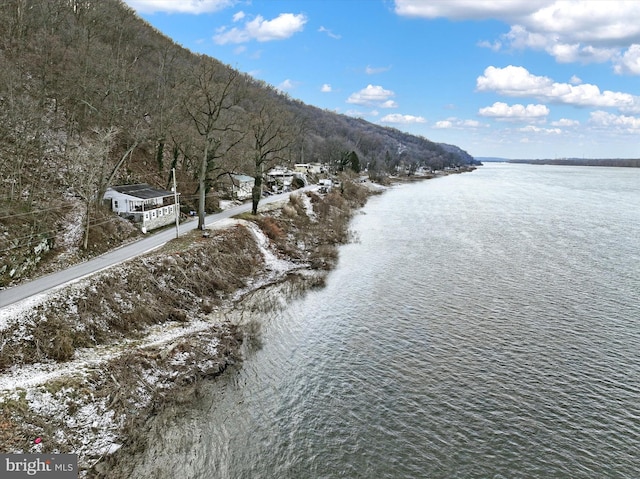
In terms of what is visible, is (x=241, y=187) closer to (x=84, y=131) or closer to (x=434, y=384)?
(x=84, y=131)

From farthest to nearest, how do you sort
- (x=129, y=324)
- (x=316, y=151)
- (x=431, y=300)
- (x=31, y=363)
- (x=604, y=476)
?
(x=316, y=151) < (x=431, y=300) < (x=129, y=324) < (x=31, y=363) < (x=604, y=476)

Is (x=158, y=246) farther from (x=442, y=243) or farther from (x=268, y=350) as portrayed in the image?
(x=442, y=243)

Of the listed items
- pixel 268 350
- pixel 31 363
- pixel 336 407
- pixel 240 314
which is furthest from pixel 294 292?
pixel 31 363

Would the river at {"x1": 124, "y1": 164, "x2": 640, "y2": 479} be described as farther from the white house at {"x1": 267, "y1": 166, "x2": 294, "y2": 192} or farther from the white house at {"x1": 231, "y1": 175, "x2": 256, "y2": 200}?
the white house at {"x1": 267, "y1": 166, "x2": 294, "y2": 192}

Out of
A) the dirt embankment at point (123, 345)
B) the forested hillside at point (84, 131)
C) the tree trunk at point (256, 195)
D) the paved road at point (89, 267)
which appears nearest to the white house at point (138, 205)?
the forested hillside at point (84, 131)

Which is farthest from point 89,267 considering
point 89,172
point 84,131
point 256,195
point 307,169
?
point 307,169

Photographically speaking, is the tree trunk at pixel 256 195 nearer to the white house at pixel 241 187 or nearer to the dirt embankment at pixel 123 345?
the white house at pixel 241 187
